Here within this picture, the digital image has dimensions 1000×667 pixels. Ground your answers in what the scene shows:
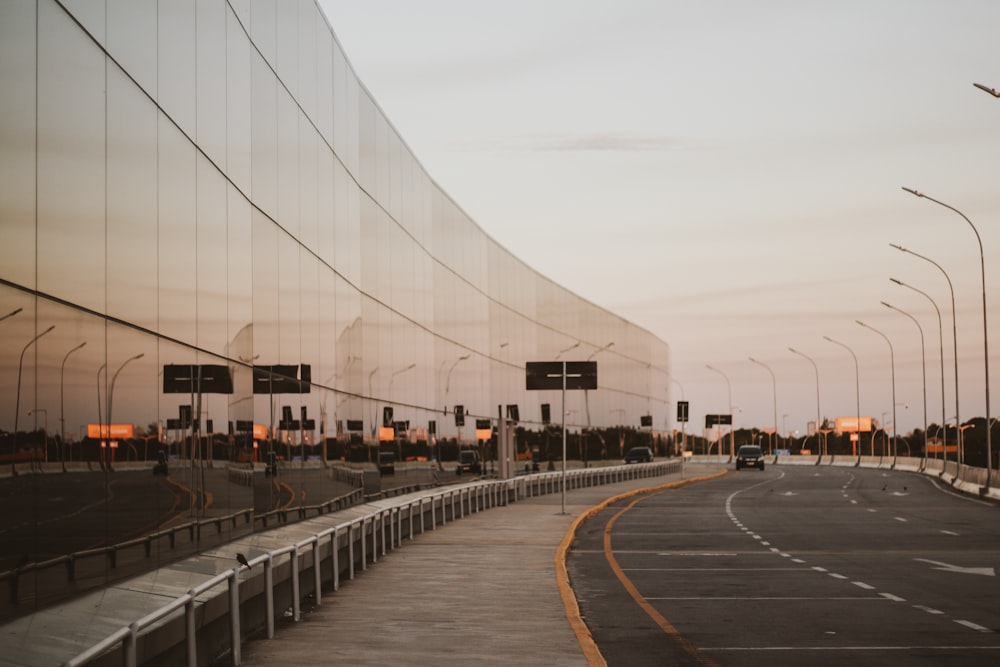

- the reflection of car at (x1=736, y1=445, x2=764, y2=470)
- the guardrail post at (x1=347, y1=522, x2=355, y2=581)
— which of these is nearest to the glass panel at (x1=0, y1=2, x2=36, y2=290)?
the guardrail post at (x1=347, y1=522, x2=355, y2=581)

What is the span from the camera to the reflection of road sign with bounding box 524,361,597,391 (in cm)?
4175

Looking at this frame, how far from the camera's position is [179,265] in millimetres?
14742

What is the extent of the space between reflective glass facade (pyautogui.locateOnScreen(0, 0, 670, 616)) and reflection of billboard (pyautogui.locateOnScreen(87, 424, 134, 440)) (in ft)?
0.10

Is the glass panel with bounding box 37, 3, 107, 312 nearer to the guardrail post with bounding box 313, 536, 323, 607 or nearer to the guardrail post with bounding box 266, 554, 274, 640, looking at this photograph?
the guardrail post with bounding box 266, 554, 274, 640

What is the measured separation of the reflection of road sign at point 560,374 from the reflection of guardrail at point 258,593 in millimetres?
8628

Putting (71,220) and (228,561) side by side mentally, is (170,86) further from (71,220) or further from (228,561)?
(228,561)

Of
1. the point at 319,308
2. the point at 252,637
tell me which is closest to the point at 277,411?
the point at 319,308

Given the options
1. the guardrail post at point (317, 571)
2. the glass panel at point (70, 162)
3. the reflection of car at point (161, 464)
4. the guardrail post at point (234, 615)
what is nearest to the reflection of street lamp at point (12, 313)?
the glass panel at point (70, 162)

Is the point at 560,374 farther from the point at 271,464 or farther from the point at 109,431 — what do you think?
the point at 109,431

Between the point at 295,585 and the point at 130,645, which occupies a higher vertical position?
the point at 130,645

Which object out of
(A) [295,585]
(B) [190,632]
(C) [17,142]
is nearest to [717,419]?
(A) [295,585]

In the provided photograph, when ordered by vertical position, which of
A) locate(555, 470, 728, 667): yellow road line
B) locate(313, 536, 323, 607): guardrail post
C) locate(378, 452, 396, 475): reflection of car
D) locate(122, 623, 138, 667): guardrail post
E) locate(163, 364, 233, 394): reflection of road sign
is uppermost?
locate(163, 364, 233, 394): reflection of road sign

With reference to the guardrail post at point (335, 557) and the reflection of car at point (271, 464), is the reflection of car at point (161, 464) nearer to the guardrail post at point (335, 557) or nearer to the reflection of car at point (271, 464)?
the guardrail post at point (335, 557)

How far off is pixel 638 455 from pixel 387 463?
72.2m
